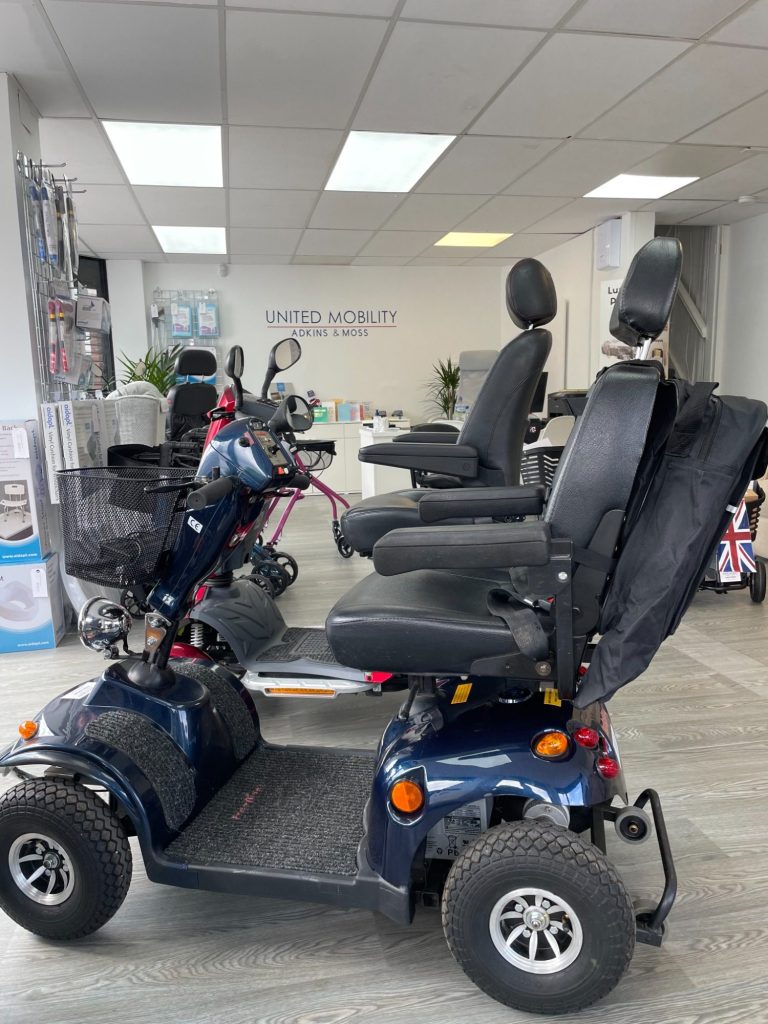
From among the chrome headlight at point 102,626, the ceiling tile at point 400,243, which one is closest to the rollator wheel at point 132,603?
the chrome headlight at point 102,626

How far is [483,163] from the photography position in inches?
184

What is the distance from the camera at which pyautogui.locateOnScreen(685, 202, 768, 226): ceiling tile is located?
6250 millimetres

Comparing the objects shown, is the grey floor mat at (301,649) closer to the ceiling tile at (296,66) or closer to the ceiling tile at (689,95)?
the ceiling tile at (296,66)

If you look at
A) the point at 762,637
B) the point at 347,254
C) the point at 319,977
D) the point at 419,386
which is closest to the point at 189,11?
the point at 319,977

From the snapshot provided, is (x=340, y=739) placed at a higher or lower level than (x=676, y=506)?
lower

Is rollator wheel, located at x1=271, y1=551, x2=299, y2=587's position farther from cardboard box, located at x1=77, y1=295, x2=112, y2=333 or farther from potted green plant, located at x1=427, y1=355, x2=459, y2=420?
potted green plant, located at x1=427, y1=355, x2=459, y2=420

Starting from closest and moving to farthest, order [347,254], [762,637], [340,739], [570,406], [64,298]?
1. [570,406]
2. [340,739]
3. [762,637]
4. [64,298]
5. [347,254]

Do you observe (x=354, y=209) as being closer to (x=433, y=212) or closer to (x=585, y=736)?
(x=433, y=212)

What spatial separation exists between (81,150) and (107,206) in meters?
1.25

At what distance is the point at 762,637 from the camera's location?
3.14 metres

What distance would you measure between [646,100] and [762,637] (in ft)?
9.05

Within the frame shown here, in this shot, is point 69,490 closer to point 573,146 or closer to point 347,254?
point 573,146

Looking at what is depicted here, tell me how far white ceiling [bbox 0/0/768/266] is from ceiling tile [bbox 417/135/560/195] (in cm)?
2

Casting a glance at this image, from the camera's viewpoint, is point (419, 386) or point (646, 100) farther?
point (419, 386)
